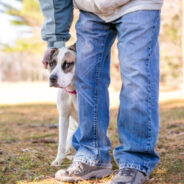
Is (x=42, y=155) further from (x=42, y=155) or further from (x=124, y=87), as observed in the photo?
(x=124, y=87)

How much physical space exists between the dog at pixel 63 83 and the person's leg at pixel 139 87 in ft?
2.10

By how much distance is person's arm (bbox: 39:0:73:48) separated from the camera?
7.06 feet

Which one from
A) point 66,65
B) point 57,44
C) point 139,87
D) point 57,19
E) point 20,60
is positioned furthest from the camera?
point 20,60

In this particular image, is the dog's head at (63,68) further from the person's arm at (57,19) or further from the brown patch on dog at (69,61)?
the person's arm at (57,19)

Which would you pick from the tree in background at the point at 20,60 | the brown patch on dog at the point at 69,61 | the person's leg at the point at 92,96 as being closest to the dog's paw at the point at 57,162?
the person's leg at the point at 92,96

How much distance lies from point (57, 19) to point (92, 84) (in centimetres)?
57

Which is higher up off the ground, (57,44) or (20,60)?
(57,44)

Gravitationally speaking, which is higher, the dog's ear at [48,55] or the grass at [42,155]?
the dog's ear at [48,55]

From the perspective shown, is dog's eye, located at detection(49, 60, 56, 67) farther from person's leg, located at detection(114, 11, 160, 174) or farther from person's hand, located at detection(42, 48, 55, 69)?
person's leg, located at detection(114, 11, 160, 174)

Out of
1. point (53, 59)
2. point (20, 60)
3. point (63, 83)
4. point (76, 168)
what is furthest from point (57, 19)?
point (20, 60)

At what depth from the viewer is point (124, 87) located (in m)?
1.84

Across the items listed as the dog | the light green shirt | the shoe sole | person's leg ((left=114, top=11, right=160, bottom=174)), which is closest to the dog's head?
the dog

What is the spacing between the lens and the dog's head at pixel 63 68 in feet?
7.75

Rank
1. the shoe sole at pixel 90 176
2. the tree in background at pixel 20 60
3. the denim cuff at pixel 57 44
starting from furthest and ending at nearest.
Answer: the tree in background at pixel 20 60, the denim cuff at pixel 57 44, the shoe sole at pixel 90 176
